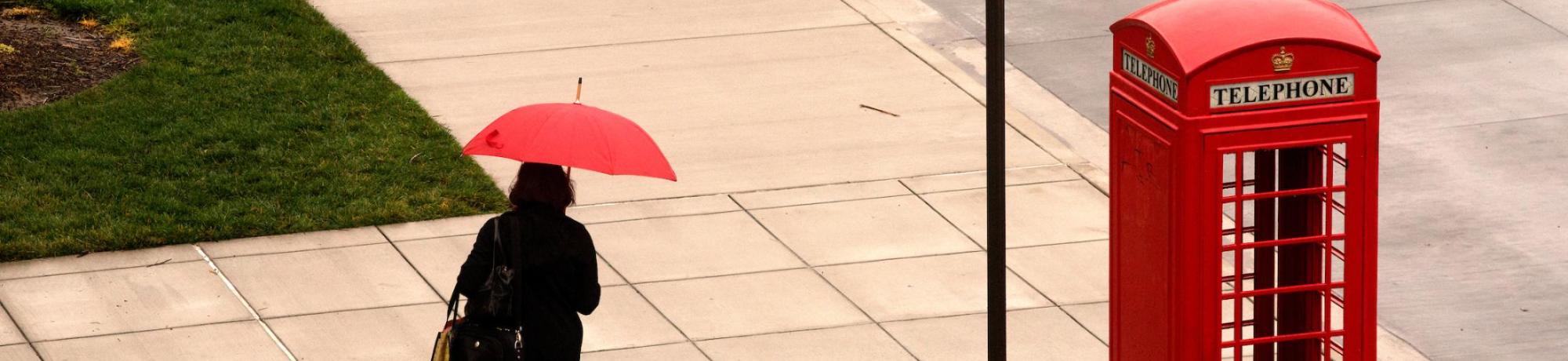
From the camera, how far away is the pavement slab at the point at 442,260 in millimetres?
8258

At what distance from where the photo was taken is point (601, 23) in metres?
12.7

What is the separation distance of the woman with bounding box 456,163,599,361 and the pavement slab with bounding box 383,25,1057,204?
3613mm

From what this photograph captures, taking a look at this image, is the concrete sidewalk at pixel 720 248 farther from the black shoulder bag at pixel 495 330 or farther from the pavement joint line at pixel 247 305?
the black shoulder bag at pixel 495 330

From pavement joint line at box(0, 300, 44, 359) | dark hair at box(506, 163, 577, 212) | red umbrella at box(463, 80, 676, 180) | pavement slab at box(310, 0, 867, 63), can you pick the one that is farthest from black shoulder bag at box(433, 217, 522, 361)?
pavement slab at box(310, 0, 867, 63)

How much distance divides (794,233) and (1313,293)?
3.80m

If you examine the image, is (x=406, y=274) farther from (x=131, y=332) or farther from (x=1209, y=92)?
(x=1209, y=92)

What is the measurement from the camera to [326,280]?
27.1 ft

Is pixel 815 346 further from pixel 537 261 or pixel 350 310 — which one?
pixel 537 261

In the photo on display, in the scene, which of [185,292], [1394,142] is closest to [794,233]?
[185,292]

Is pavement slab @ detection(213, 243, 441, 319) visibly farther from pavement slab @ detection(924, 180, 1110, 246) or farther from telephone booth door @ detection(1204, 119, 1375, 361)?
telephone booth door @ detection(1204, 119, 1375, 361)

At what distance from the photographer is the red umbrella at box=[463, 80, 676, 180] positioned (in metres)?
5.51

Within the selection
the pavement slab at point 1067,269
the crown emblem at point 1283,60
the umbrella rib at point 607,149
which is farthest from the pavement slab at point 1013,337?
the crown emblem at point 1283,60

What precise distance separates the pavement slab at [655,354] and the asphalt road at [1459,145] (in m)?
2.84

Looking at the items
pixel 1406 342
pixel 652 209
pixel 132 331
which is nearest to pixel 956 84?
pixel 652 209
